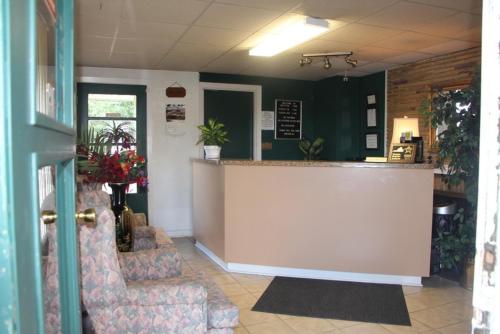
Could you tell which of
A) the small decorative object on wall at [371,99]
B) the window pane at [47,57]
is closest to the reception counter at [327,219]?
the small decorative object on wall at [371,99]

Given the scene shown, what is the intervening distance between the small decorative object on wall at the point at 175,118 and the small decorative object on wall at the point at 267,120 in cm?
128

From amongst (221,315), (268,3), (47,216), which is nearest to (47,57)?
(47,216)

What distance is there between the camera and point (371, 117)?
595 cm

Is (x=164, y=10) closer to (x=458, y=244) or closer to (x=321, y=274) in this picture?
(x=321, y=274)

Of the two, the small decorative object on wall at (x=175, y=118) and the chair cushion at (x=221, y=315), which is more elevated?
the small decorative object on wall at (x=175, y=118)

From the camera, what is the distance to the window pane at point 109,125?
548 cm

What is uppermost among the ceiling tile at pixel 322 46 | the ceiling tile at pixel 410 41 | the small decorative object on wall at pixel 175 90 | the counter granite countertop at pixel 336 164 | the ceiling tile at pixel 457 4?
the ceiling tile at pixel 457 4

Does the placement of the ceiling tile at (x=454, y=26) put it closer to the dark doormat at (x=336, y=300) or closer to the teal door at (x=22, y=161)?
the dark doormat at (x=336, y=300)

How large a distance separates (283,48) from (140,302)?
126 inches

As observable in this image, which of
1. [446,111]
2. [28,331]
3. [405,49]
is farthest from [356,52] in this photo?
[28,331]

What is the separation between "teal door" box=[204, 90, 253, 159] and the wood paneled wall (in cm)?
210

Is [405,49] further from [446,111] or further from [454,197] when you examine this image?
[454,197]

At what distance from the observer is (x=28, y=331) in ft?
2.03

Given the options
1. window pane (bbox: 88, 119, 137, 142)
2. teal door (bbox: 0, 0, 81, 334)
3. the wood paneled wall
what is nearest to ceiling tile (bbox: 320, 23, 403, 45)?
the wood paneled wall
